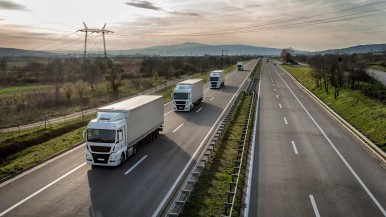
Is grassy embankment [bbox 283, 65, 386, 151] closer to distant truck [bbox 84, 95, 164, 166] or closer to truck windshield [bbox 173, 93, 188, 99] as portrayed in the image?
truck windshield [bbox 173, 93, 188, 99]

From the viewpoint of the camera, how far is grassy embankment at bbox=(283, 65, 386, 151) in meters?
24.3

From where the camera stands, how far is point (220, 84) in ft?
189

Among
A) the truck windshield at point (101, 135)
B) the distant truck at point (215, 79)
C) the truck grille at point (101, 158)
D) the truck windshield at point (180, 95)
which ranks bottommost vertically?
the truck grille at point (101, 158)

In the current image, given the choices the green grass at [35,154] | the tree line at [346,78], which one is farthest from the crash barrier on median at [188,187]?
the tree line at [346,78]

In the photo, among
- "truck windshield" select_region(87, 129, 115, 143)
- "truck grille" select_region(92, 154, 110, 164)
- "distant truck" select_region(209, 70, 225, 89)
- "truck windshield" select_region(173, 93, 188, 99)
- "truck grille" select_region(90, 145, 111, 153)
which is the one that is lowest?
"truck grille" select_region(92, 154, 110, 164)

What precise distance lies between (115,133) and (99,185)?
3068mm

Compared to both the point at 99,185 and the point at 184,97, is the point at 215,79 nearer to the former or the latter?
the point at 184,97

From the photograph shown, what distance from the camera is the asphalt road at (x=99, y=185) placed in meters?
13.1

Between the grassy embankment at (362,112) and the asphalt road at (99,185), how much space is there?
45.3 feet

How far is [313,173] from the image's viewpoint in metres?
17.2

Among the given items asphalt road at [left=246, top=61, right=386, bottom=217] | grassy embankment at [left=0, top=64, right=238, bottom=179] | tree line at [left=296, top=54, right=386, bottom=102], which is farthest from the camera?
tree line at [left=296, top=54, right=386, bottom=102]

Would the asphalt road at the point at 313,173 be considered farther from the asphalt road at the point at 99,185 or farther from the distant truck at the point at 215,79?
the distant truck at the point at 215,79

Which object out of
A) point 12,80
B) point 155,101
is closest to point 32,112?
point 155,101

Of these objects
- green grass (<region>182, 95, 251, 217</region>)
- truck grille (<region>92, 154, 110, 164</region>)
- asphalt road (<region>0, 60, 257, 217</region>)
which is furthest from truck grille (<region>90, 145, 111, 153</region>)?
green grass (<region>182, 95, 251, 217</region>)
